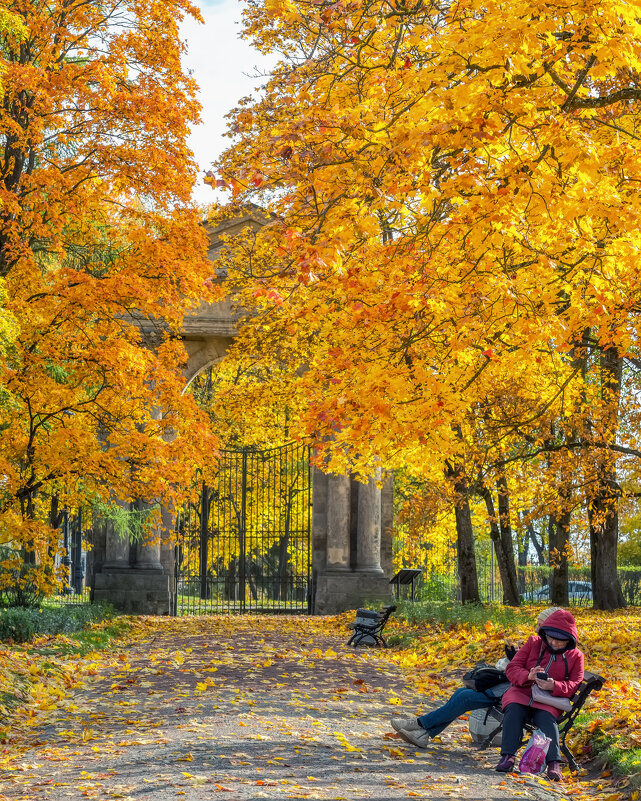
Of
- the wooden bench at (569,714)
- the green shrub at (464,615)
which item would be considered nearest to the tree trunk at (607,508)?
the green shrub at (464,615)

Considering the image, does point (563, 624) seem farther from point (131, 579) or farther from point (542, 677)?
point (131, 579)

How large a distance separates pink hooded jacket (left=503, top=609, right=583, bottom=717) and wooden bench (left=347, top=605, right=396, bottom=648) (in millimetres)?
8070

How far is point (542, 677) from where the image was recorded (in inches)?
253

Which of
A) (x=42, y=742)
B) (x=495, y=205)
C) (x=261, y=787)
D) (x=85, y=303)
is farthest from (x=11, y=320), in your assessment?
(x=261, y=787)

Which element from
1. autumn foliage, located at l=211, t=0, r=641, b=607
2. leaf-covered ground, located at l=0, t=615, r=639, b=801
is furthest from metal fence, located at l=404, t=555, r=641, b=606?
autumn foliage, located at l=211, t=0, r=641, b=607

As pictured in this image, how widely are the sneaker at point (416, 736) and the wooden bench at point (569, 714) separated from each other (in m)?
0.49

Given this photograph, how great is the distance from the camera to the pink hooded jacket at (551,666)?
257 inches

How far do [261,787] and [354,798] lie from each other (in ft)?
1.77

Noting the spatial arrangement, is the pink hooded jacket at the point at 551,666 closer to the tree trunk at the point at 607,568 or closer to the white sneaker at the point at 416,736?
the white sneaker at the point at 416,736

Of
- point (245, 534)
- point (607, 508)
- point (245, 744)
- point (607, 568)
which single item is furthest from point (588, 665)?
point (245, 534)

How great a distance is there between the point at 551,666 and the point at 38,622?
9.35m

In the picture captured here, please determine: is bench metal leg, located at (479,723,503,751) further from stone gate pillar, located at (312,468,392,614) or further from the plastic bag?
stone gate pillar, located at (312,468,392,614)

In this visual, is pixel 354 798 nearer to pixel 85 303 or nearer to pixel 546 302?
pixel 546 302

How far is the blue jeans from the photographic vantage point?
275 inches
